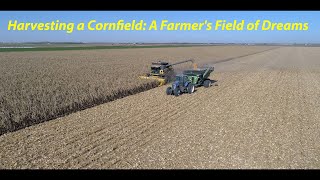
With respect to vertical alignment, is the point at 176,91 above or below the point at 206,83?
below

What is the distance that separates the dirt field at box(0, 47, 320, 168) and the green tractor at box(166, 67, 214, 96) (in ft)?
4.21

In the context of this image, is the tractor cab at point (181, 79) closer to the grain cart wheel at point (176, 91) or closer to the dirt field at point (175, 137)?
the grain cart wheel at point (176, 91)

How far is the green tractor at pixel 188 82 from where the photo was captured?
12906mm

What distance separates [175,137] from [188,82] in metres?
6.43

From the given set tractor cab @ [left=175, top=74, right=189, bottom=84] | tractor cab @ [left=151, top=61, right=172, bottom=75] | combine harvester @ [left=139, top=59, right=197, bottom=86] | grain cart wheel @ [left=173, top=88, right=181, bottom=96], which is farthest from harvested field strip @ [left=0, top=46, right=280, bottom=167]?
tractor cab @ [left=151, top=61, right=172, bottom=75]

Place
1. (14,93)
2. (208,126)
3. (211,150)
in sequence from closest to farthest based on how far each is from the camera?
1. (211,150)
2. (208,126)
3. (14,93)

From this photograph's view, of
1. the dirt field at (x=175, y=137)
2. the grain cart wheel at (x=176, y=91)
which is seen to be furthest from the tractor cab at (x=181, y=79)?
the dirt field at (x=175, y=137)

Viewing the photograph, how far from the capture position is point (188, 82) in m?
13.6

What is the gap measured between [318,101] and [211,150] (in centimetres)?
762

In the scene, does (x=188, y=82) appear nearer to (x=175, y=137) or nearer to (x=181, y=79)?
(x=181, y=79)

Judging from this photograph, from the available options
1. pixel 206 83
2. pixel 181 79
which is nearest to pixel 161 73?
pixel 206 83
